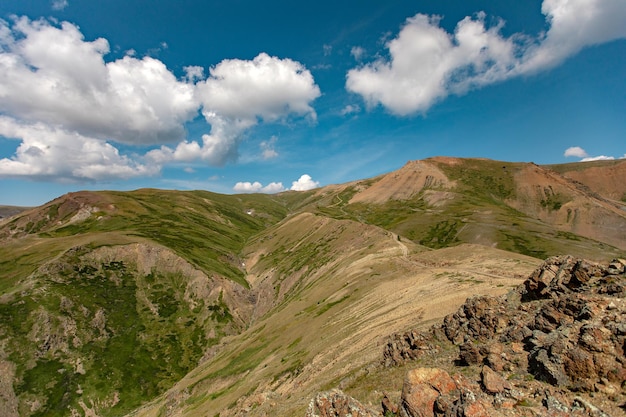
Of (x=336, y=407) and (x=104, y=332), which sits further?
(x=104, y=332)

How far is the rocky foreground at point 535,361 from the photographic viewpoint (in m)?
15.1

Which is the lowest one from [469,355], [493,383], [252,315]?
[252,315]

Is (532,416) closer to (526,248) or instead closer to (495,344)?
(495,344)

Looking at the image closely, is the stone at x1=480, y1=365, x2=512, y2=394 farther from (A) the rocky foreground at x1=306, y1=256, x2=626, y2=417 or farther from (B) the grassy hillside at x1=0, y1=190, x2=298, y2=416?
(B) the grassy hillside at x1=0, y1=190, x2=298, y2=416

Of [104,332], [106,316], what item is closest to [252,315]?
[104,332]

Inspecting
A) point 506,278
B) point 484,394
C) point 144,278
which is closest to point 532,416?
point 484,394

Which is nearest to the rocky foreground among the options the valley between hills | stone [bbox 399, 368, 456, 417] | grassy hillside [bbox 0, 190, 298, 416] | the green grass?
stone [bbox 399, 368, 456, 417]

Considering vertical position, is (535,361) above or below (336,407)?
above

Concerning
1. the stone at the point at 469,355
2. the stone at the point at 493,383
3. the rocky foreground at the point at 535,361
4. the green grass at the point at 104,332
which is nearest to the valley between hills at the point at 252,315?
the rocky foreground at the point at 535,361

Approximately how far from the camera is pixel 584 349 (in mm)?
16516

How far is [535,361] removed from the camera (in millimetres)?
18297

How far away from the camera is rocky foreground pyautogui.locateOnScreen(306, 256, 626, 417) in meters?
15.1

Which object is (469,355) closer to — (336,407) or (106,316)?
(336,407)

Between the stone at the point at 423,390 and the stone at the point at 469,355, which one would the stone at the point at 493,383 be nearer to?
the stone at the point at 423,390
